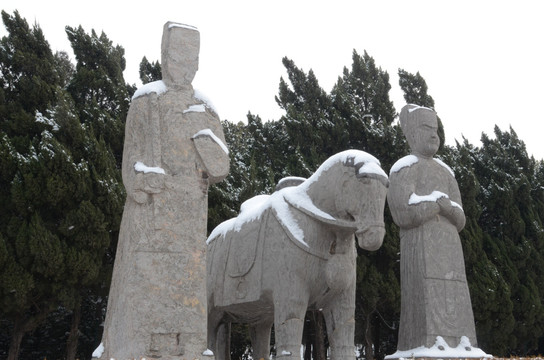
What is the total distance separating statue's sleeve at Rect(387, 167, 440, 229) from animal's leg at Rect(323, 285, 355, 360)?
233 cm

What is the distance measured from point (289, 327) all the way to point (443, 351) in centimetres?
255

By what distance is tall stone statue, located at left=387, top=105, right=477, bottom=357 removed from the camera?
7.81 meters

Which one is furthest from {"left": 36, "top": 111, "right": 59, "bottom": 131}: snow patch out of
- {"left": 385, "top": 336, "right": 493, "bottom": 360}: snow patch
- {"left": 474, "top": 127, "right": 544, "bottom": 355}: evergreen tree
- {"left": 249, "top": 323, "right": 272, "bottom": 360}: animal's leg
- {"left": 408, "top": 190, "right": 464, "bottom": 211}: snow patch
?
{"left": 474, "top": 127, "right": 544, "bottom": 355}: evergreen tree

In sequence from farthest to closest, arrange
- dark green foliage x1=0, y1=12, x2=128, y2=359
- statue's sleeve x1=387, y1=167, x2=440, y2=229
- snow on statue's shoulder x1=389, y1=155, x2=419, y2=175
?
dark green foliage x1=0, y1=12, x2=128, y2=359, snow on statue's shoulder x1=389, y1=155, x2=419, y2=175, statue's sleeve x1=387, y1=167, x2=440, y2=229

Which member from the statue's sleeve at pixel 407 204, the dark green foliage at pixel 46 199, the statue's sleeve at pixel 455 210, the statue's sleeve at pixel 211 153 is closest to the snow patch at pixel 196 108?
the statue's sleeve at pixel 211 153

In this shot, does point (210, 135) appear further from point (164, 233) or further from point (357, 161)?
point (357, 161)

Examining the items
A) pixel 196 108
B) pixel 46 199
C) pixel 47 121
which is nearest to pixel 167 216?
pixel 196 108

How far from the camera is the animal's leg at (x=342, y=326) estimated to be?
5996mm

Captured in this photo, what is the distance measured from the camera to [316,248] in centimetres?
600

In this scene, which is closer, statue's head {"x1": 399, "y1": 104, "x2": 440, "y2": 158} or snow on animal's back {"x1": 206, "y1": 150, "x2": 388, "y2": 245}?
snow on animal's back {"x1": 206, "y1": 150, "x2": 388, "y2": 245}

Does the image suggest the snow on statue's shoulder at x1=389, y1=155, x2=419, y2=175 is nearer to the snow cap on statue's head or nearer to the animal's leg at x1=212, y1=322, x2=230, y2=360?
the snow cap on statue's head

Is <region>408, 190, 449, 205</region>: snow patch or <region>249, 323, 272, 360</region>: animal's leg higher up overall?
<region>408, 190, 449, 205</region>: snow patch

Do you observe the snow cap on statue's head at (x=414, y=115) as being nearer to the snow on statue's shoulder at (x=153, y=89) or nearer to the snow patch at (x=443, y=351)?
the snow patch at (x=443, y=351)

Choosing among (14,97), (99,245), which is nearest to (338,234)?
(99,245)
